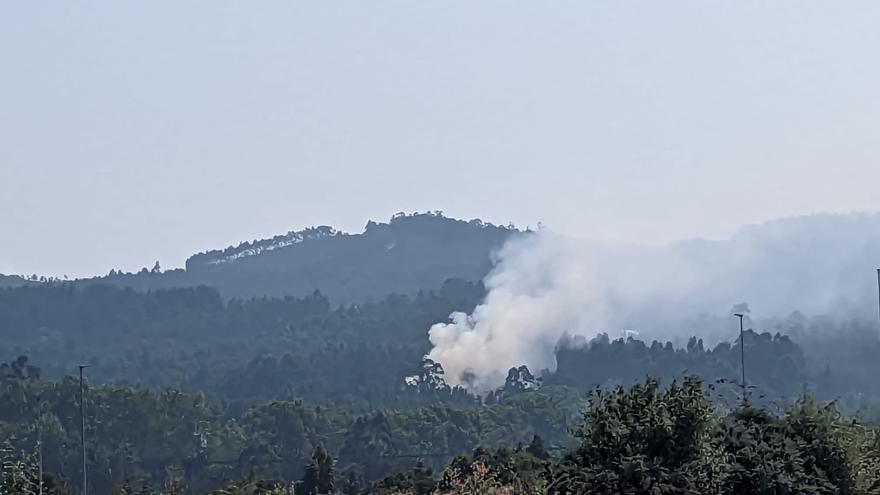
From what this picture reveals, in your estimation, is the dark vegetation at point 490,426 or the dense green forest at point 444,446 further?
the dark vegetation at point 490,426

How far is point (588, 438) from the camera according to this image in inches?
1420

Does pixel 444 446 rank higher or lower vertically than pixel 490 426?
lower

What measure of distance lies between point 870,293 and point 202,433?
86223 millimetres

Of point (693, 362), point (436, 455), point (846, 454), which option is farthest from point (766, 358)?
point (846, 454)

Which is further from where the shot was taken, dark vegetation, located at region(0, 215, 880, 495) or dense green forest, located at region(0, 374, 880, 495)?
dark vegetation, located at region(0, 215, 880, 495)

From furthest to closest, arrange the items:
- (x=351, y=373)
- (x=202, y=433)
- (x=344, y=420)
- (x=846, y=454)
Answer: (x=351, y=373) < (x=344, y=420) < (x=202, y=433) < (x=846, y=454)

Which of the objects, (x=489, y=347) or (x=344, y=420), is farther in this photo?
(x=489, y=347)

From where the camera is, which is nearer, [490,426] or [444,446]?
[444,446]

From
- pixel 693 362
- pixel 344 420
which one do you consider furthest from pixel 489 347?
pixel 344 420

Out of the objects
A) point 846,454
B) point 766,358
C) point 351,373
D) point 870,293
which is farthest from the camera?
point 351,373

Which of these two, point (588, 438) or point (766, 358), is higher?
point (766, 358)

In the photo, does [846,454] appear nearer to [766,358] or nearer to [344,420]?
[344,420]

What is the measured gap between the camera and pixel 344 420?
136125 mm

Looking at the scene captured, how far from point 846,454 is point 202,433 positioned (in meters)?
91.4
